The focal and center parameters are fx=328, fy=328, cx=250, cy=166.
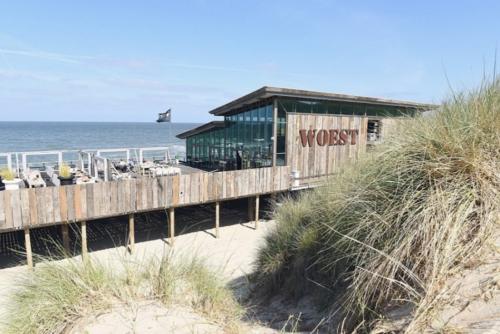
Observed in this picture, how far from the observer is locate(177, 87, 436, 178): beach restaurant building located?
45.8 ft

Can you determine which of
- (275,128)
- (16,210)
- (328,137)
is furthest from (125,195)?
(328,137)

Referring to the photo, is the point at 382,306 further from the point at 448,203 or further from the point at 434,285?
the point at 448,203

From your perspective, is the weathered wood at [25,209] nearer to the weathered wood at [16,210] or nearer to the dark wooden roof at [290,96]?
the weathered wood at [16,210]

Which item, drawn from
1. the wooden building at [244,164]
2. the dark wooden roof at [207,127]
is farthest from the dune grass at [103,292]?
the dark wooden roof at [207,127]

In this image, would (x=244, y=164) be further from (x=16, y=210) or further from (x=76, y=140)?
(x=76, y=140)

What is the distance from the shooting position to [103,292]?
298cm

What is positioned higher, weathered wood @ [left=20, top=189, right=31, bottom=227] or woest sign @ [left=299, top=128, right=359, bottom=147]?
woest sign @ [left=299, top=128, right=359, bottom=147]

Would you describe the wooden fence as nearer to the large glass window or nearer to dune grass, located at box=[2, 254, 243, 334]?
the large glass window

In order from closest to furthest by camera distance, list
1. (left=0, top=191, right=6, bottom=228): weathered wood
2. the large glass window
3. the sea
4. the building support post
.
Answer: (left=0, top=191, right=6, bottom=228): weathered wood < the building support post < the large glass window < the sea

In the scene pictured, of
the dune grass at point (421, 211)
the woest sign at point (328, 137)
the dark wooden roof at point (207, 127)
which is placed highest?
the dark wooden roof at point (207, 127)

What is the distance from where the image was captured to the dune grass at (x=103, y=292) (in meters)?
2.81

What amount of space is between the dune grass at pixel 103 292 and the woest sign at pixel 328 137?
461 inches

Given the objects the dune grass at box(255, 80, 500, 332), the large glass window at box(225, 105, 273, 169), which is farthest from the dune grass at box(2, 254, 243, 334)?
the large glass window at box(225, 105, 273, 169)

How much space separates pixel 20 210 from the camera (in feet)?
31.0
